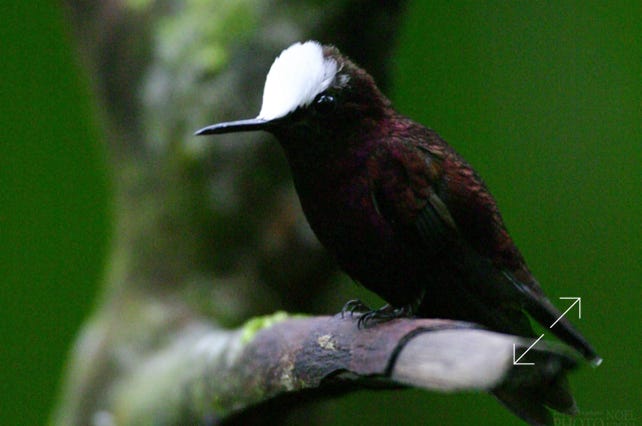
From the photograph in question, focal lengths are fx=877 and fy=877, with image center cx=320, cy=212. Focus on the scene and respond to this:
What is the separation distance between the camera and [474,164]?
13.5 ft

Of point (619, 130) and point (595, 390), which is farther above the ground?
point (619, 130)

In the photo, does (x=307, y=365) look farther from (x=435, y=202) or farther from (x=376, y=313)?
(x=435, y=202)

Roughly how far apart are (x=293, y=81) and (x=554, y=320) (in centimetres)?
67

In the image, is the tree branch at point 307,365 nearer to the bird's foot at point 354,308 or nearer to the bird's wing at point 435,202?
the bird's foot at point 354,308

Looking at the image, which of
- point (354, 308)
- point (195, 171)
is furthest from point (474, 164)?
point (354, 308)

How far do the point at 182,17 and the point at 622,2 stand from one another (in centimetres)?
261

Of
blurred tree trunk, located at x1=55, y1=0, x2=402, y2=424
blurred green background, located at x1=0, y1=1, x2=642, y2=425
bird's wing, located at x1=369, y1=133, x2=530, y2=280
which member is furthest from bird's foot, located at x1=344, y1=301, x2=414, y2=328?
blurred green background, located at x1=0, y1=1, x2=642, y2=425

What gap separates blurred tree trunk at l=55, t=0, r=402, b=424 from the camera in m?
3.12

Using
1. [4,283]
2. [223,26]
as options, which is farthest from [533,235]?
[4,283]

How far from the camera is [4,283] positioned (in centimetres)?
504

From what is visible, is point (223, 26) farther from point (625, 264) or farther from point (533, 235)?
point (625, 264)

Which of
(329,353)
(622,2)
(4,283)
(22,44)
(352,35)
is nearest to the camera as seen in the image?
(329,353)

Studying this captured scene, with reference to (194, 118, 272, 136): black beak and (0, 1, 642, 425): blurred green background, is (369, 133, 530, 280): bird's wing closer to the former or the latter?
(194, 118, 272, 136): black beak

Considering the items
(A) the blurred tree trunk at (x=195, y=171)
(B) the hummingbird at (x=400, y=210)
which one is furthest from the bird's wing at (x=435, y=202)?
(A) the blurred tree trunk at (x=195, y=171)
